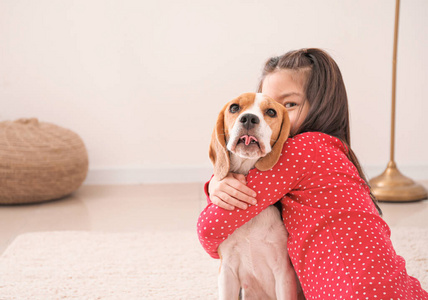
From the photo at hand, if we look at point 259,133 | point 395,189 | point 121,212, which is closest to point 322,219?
point 259,133

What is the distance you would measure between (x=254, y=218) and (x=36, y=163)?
2090 mm

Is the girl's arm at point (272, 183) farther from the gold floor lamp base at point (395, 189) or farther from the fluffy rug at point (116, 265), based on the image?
the gold floor lamp base at point (395, 189)

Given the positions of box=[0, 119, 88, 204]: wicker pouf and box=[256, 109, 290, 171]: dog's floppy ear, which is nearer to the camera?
box=[256, 109, 290, 171]: dog's floppy ear

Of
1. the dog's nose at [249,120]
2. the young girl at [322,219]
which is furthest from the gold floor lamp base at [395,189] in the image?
the dog's nose at [249,120]

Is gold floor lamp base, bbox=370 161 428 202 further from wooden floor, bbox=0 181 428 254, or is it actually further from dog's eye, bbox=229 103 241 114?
dog's eye, bbox=229 103 241 114

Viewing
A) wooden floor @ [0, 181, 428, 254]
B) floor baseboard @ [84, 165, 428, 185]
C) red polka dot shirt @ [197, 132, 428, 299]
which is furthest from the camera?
floor baseboard @ [84, 165, 428, 185]

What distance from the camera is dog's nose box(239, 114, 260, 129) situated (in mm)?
1081

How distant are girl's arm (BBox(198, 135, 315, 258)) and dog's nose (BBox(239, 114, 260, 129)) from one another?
11 cm

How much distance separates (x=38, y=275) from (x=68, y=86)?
6.71ft

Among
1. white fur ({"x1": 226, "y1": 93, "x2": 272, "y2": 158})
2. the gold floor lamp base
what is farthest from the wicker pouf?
white fur ({"x1": 226, "y1": 93, "x2": 272, "y2": 158})

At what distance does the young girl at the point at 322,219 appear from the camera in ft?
3.34

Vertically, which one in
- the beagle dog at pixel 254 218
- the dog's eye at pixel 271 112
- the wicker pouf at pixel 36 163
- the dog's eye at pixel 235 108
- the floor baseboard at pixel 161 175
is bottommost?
the floor baseboard at pixel 161 175

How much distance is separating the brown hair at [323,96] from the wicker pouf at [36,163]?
196cm

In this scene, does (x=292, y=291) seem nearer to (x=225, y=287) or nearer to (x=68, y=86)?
(x=225, y=287)
